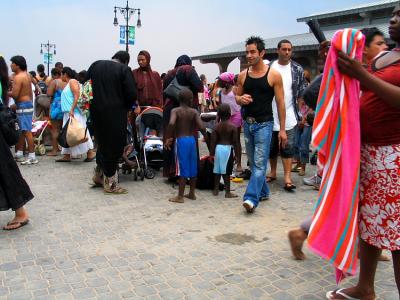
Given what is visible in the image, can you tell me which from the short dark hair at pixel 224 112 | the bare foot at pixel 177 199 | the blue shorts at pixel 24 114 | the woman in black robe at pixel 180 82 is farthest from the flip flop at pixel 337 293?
the blue shorts at pixel 24 114

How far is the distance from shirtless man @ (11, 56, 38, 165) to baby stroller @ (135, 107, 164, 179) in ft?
7.59

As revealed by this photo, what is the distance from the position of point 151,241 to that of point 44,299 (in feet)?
4.51

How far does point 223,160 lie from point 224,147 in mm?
202

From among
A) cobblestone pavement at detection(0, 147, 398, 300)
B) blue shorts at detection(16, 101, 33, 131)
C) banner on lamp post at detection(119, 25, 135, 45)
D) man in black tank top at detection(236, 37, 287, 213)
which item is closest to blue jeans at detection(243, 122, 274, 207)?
man in black tank top at detection(236, 37, 287, 213)

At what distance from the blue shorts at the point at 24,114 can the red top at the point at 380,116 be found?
7.05 m

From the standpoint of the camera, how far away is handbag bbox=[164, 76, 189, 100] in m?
6.72

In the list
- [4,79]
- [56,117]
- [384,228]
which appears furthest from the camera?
[56,117]

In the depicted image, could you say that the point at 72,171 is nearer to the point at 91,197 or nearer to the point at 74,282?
the point at 91,197

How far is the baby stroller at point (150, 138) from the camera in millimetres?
7391

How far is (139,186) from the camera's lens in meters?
6.85

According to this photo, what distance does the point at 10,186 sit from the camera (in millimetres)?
4598

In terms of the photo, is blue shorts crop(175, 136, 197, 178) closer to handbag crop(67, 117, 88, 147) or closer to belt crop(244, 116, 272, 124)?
belt crop(244, 116, 272, 124)

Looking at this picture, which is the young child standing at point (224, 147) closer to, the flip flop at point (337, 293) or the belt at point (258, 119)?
the belt at point (258, 119)

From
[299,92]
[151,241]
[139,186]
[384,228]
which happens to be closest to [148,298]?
[151,241]
